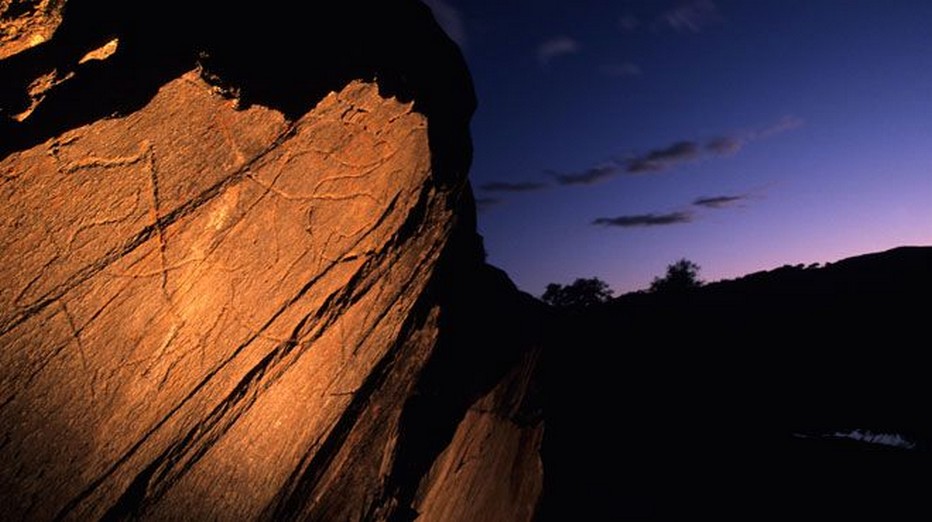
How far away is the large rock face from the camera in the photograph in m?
2.21

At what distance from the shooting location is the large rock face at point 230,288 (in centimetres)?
221

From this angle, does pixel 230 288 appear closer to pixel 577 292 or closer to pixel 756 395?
pixel 756 395

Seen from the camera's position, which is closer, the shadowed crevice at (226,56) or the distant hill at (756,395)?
Answer: the shadowed crevice at (226,56)

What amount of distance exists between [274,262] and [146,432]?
1.27 m

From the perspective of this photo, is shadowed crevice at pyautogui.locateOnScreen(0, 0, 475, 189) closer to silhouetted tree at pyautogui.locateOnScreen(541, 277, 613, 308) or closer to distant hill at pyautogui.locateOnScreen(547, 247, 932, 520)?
distant hill at pyautogui.locateOnScreen(547, 247, 932, 520)

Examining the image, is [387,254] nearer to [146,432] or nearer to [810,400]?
[146,432]

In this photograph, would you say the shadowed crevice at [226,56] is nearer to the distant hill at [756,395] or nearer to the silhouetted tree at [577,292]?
A: the distant hill at [756,395]

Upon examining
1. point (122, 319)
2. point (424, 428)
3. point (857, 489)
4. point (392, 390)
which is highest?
point (122, 319)

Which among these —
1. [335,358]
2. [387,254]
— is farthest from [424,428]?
[387,254]

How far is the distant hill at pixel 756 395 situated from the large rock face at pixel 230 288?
10.4 feet

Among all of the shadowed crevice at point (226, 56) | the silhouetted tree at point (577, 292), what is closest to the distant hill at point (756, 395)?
the shadowed crevice at point (226, 56)

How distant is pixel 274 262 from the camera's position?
2.90 m

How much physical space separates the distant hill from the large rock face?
3162 mm

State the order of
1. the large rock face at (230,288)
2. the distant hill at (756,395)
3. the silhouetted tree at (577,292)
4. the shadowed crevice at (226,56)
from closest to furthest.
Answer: the shadowed crevice at (226,56)
the large rock face at (230,288)
the distant hill at (756,395)
the silhouetted tree at (577,292)
